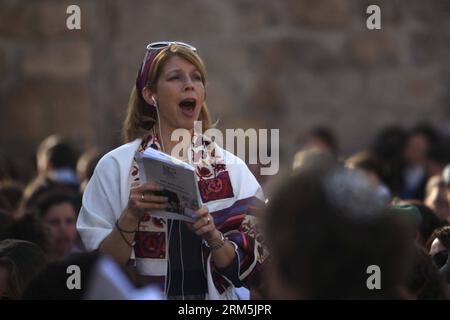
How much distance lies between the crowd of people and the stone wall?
3.01 metres

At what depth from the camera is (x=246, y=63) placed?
31.8 ft

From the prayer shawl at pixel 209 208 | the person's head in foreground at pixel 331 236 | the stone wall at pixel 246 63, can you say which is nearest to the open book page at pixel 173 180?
the prayer shawl at pixel 209 208

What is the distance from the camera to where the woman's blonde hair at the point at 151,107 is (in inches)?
143

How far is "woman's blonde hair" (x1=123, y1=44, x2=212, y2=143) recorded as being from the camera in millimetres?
3633

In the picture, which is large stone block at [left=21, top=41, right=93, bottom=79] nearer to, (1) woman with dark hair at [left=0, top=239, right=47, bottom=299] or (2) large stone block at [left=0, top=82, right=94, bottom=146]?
(2) large stone block at [left=0, top=82, right=94, bottom=146]

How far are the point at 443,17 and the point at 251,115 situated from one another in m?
2.02

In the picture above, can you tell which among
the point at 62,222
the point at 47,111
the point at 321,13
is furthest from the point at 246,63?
the point at 62,222

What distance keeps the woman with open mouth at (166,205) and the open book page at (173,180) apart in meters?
0.03

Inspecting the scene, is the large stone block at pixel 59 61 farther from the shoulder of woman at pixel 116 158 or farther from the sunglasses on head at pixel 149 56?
the shoulder of woman at pixel 116 158

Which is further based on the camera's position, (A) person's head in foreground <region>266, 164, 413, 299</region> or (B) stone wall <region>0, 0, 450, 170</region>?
(B) stone wall <region>0, 0, 450, 170</region>

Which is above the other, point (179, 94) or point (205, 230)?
point (179, 94)

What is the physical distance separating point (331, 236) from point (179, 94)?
1740mm

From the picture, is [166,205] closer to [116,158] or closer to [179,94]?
[116,158]

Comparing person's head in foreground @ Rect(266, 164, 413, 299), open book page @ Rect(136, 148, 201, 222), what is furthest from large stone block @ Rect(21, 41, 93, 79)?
A: person's head in foreground @ Rect(266, 164, 413, 299)
